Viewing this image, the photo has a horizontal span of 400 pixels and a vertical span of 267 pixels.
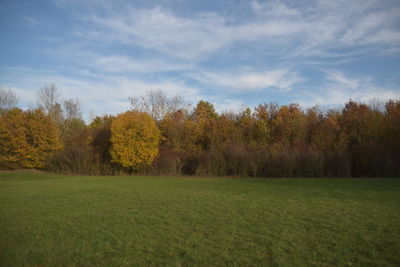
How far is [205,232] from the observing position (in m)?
6.00

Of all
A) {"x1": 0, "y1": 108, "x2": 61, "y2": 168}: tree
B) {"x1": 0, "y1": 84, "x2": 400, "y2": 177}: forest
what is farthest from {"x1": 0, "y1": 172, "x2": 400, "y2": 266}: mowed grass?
{"x1": 0, "y1": 108, "x2": 61, "y2": 168}: tree

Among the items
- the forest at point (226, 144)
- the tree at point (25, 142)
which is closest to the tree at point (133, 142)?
the forest at point (226, 144)

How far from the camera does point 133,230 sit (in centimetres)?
625

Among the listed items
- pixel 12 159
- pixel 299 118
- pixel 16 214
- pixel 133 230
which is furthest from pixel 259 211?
pixel 12 159

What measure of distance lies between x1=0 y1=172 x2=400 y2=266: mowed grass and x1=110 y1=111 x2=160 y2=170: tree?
15.4 m

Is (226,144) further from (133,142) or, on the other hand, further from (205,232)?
(205,232)

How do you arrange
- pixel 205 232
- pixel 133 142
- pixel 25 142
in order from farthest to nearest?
pixel 25 142 < pixel 133 142 < pixel 205 232

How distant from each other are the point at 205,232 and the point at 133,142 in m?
20.7

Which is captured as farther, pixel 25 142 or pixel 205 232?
pixel 25 142

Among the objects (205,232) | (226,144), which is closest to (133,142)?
(226,144)

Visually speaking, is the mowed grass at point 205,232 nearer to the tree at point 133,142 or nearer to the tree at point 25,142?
the tree at point 133,142

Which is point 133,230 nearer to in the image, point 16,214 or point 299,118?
point 16,214

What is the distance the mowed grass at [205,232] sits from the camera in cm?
455

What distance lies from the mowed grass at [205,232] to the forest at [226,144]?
1337 centimetres
